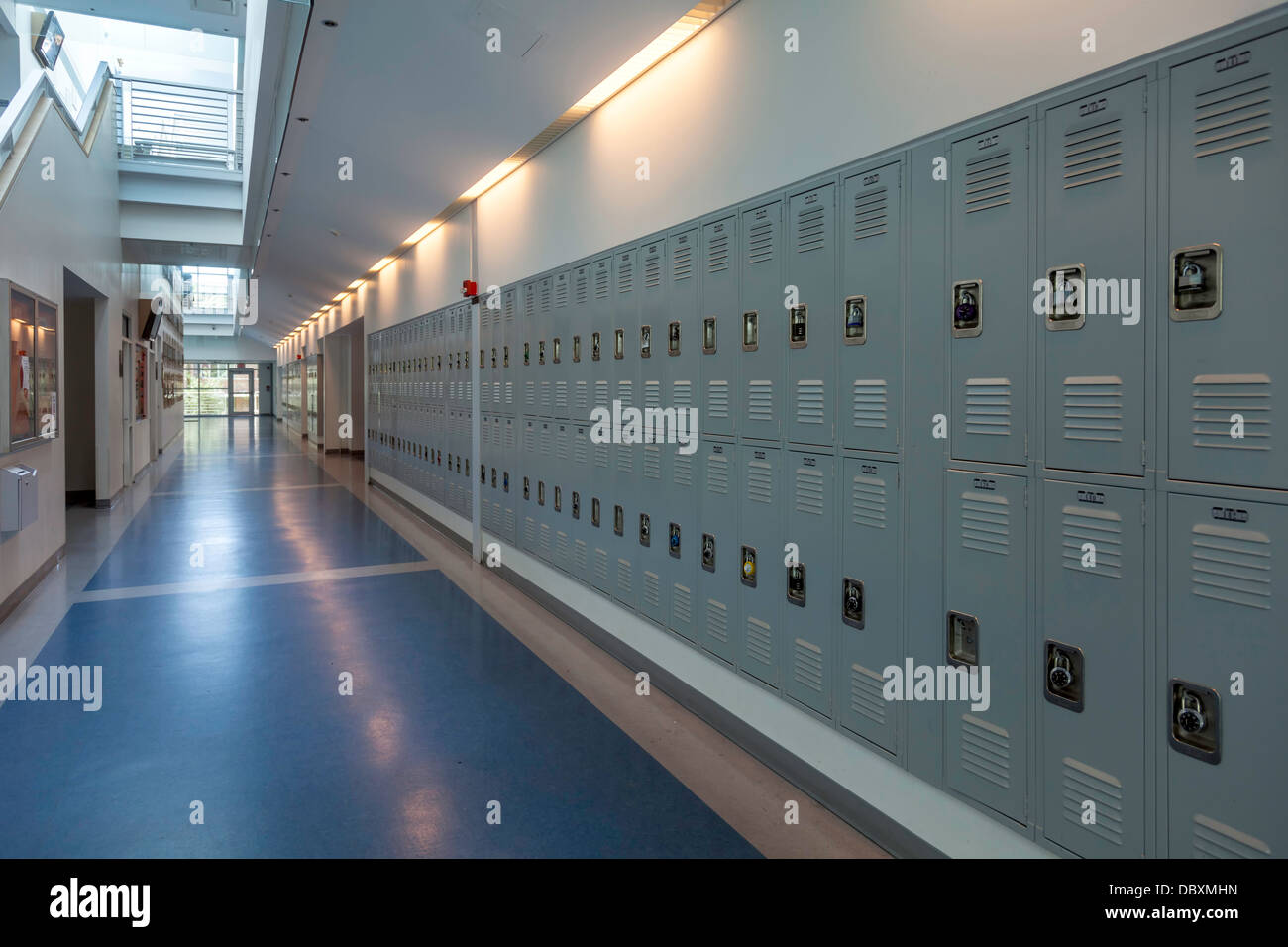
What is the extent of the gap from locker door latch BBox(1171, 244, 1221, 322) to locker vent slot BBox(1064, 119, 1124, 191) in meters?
0.32

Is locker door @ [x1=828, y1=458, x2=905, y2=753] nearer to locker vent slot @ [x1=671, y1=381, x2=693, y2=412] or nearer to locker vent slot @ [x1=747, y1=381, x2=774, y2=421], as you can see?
locker vent slot @ [x1=747, y1=381, x2=774, y2=421]

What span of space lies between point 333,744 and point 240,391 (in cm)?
3885

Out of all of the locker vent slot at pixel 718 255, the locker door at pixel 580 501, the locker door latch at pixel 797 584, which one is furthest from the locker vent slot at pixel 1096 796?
the locker door at pixel 580 501

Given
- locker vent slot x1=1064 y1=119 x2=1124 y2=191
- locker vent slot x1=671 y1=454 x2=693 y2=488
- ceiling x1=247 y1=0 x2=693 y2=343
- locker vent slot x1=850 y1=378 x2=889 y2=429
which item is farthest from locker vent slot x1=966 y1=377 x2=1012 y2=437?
A: ceiling x1=247 y1=0 x2=693 y2=343

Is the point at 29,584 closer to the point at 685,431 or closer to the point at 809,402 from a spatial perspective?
the point at 685,431

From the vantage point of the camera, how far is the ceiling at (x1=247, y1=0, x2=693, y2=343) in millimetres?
3877

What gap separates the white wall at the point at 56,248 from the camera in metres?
5.86

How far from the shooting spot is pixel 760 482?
3.62 metres

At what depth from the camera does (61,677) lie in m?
4.49

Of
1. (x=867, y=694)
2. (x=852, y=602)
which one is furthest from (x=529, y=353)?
(x=867, y=694)

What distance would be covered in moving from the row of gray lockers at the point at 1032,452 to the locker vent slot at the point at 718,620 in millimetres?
16

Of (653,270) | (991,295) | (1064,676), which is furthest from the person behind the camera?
(653,270)

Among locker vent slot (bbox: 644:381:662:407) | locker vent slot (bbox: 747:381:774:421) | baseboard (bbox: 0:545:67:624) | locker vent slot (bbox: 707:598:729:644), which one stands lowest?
baseboard (bbox: 0:545:67:624)
